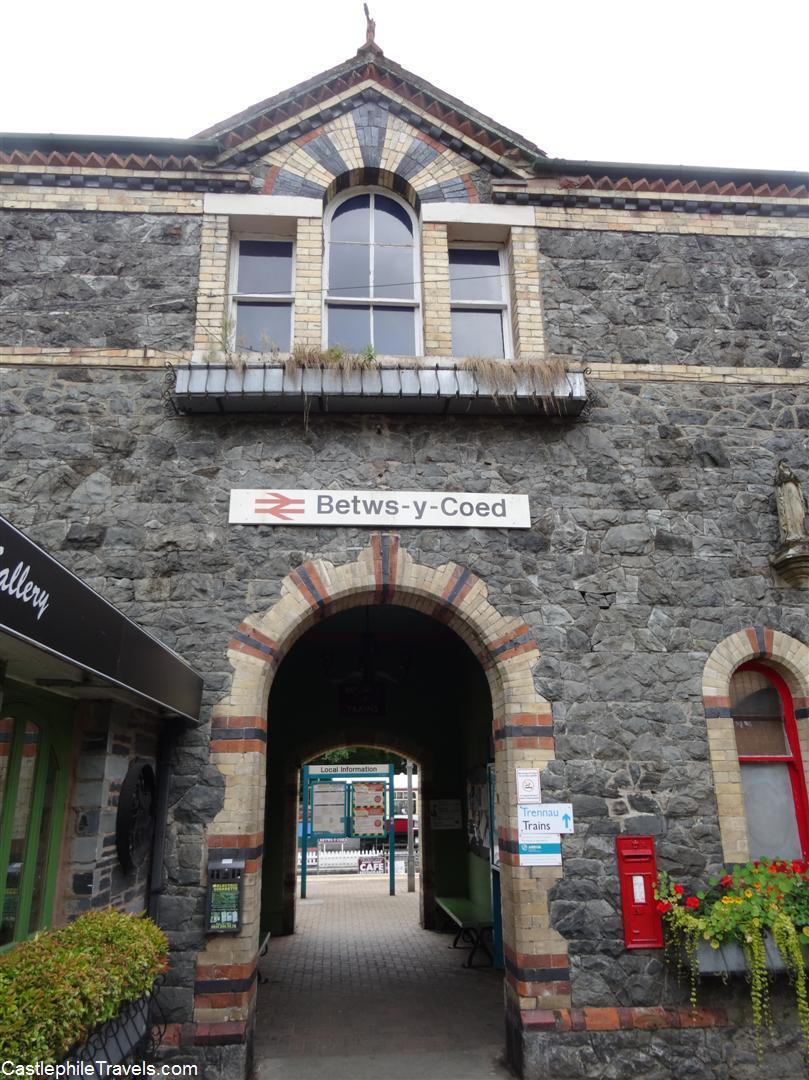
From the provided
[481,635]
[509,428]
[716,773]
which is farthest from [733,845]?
[509,428]

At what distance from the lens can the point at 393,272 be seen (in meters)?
8.11

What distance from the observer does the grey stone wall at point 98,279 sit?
722 centimetres

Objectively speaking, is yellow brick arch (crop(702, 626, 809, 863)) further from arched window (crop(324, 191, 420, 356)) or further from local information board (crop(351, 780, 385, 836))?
local information board (crop(351, 780, 385, 836))

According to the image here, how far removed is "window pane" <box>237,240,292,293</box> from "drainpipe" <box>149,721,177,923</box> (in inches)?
183

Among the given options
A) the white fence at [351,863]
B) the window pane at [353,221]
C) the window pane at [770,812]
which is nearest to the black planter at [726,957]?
the window pane at [770,812]

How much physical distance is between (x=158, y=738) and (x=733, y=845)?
5.00m

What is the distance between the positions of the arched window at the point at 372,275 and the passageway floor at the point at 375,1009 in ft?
21.3

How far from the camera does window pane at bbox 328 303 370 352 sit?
7.79 meters

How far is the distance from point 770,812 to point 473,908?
16.3ft

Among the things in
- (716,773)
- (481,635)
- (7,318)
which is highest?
(7,318)

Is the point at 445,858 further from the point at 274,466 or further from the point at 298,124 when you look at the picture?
the point at 298,124

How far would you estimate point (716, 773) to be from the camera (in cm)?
645

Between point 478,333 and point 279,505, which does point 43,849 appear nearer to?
point 279,505

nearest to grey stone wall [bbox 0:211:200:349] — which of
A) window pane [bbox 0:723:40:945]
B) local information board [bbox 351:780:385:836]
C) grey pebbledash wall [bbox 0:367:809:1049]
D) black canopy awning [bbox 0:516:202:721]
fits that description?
grey pebbledash wall [bbox 0:367:809:1049]
